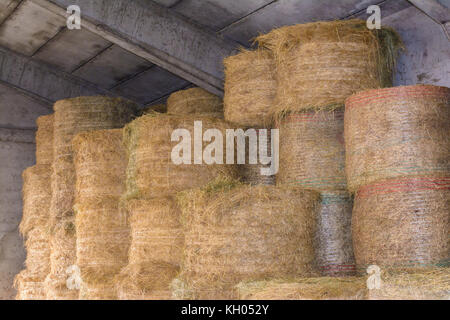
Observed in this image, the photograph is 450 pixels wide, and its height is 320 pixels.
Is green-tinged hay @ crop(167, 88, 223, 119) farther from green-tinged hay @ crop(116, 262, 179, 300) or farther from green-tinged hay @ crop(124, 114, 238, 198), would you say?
green-tinged hay @ crop(116, 262, 179, 300)

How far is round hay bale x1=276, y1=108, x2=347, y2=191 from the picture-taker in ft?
18.1

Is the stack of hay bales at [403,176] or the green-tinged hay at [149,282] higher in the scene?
the stack of hay bales at [403,176]

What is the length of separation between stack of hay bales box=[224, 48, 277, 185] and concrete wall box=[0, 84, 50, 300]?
5464 mm

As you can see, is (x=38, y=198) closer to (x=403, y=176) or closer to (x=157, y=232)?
Answer: (x=157, y=232)

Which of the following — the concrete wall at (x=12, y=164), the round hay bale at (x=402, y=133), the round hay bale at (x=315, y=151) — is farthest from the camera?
the concrete wall at (x=12, y=164)

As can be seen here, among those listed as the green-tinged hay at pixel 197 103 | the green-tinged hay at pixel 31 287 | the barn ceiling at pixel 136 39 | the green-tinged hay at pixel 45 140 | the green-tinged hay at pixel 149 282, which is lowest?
the green-tinged hay at pixel 31 287

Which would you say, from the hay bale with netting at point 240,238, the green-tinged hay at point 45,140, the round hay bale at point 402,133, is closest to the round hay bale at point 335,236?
the hay bale with netting at point 240,238

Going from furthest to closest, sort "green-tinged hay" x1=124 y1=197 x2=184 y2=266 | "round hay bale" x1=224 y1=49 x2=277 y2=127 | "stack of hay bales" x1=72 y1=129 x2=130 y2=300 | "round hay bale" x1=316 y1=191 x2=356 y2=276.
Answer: "stack of hay bales" x1=72 y1=129 x2=130 y2=300 < "round hay bale" x1=224 y1=49 x2=277 y2=127 < "green-tinged hay" x1=124 y1=197 x2=184 y2=266 < "round hay bale" x1=316 y1=191 x2=356 y2=276

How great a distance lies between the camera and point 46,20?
855cm

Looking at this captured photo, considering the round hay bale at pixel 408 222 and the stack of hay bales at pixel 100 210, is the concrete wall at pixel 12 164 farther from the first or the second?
the round hay bale at pixel 408 222

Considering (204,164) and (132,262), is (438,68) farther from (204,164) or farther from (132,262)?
(132,262)

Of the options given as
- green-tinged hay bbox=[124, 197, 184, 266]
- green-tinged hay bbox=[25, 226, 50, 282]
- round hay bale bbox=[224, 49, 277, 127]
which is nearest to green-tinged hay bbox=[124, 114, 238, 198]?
green-tinged hay bbox=[124, 197, 184, 266]

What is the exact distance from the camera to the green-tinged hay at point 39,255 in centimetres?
824

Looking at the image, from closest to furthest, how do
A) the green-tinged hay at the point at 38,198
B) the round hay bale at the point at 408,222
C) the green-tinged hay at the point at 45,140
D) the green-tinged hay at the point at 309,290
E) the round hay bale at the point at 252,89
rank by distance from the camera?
1. the green-tinged hay at the point at 309,290
2. the round hay bale at the point at 408,222
3. the round hay bale at the point at 252,89
4. the green-tinged hay at the point at 38,198
5. the green-tinged hay at the point at 45,140
